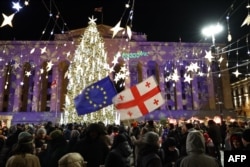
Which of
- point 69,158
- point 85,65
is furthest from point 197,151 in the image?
point 85,65

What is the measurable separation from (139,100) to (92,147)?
2.30 meters

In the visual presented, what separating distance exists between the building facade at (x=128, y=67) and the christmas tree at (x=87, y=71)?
76.5ft

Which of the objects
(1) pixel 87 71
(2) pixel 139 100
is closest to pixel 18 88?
(1) pixel 87 71

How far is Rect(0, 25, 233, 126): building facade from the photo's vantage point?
140 feet

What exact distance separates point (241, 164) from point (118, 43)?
40.8 m

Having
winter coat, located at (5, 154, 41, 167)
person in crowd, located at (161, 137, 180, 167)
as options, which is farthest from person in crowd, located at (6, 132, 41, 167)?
person in crowd, located at (161, 137, 180, 167)

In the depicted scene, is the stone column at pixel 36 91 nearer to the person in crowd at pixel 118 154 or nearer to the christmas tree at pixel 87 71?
the christmas tree at pixel 87 71

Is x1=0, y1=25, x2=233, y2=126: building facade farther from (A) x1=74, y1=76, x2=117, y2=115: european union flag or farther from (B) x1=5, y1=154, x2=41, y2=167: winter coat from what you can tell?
(B) x1=5, y1=154, x2=41, y2=167: winter coat

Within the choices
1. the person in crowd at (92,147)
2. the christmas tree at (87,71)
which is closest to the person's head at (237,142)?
the person in crowd at (92,147)

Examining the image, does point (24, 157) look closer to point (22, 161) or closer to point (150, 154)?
point (22, 161)

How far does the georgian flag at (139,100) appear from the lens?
601cm

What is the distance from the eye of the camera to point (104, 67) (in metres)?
18.8

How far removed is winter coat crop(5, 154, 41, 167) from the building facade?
38.7 meters

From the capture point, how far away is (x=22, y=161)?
3.43m
